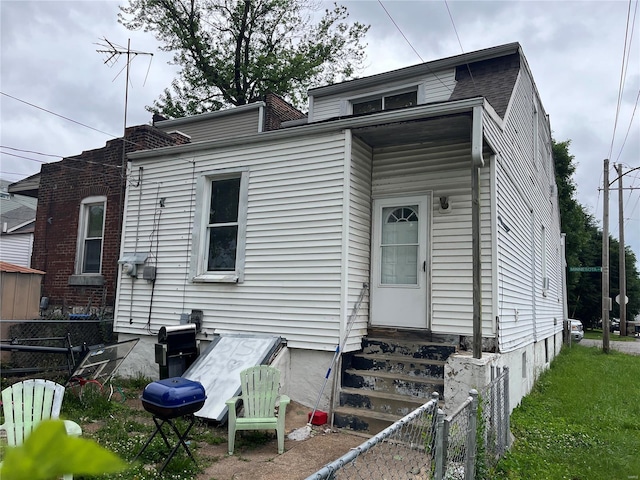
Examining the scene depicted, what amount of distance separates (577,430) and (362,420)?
309cm

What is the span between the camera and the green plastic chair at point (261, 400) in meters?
5.16

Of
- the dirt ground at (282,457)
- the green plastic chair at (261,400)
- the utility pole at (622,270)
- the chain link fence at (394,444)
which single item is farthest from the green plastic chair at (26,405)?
the utility pole at (622,270)

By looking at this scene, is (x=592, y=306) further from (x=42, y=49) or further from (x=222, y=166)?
(x=42, y=49)

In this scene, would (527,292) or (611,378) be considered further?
(611,378)

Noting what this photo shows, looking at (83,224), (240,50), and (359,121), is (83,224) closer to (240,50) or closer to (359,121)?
(359,121)

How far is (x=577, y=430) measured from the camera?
6.46 metres

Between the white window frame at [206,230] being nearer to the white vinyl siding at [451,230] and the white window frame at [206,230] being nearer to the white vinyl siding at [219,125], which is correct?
the white vinyl siding at [451,230]

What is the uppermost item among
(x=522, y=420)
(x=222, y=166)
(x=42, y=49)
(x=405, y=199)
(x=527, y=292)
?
(x=42, y=49)

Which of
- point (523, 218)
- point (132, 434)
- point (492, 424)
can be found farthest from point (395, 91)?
point (132, 434)

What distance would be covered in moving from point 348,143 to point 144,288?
4.66 m

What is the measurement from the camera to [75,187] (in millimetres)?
10406

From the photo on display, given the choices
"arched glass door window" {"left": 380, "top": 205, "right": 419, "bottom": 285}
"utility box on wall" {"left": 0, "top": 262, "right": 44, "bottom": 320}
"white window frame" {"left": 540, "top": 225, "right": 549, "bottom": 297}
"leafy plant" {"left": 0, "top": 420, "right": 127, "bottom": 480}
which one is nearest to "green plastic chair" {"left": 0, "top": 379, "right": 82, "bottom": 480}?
"leafy plant" {"left": 0, "top": 420, "right": 127, "bottom": 480}

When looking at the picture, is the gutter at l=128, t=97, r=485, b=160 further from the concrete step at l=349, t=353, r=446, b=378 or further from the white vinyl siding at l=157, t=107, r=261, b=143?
the white vinyl siding at l=157, t=107, r=261, b=143

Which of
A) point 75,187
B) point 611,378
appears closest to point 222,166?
point 75,187
